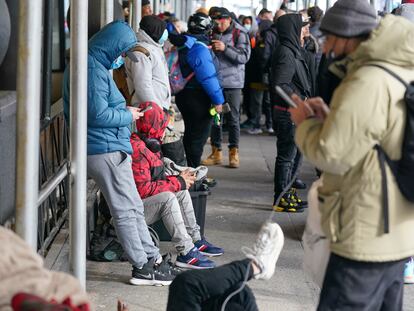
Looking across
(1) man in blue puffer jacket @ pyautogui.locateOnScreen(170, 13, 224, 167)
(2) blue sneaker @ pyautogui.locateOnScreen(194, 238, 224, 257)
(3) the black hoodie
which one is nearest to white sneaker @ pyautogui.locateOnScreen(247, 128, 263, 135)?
Result: (1) man in blue puffer jacket @ pyautogui.locateOnScreen(170, 13, 224, 167)

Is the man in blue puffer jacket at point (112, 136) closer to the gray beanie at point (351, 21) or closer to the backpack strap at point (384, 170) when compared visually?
the gray beanie at point (351, 21)

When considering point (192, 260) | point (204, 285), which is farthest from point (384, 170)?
point (192, 260)

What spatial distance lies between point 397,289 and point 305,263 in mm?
410

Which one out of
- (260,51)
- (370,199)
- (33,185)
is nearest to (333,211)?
(370,199)

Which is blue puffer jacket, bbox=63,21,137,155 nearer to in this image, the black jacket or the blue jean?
the blue jean

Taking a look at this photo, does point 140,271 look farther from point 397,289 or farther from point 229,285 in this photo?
point 397,289

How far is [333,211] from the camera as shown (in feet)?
12.3

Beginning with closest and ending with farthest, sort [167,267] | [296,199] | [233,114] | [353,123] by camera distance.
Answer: [353,123]
[167,267]
[296,199]
[233,114]

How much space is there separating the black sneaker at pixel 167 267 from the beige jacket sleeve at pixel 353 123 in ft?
9.02

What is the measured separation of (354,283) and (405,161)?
521mm

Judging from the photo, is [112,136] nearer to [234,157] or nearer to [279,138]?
[279,138]

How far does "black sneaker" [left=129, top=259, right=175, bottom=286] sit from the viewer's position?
613 cm

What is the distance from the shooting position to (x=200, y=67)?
8.93 m

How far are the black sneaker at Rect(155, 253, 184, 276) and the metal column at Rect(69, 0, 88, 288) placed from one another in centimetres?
112
